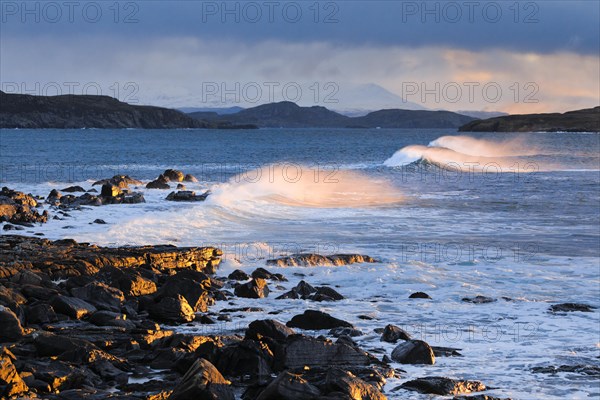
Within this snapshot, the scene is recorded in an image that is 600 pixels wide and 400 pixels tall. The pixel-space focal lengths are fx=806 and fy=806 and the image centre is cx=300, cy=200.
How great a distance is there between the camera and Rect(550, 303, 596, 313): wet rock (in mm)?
12297

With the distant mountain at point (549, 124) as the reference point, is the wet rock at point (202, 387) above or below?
below

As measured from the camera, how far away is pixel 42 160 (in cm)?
6431

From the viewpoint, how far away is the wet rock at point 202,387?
23.3ft

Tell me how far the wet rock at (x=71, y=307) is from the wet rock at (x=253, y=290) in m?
2.84

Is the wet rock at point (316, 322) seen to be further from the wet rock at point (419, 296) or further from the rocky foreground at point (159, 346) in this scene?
the wet rock at point (419, 296)

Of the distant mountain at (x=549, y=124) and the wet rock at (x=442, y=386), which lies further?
the distant mountain at (x=549, y=124)

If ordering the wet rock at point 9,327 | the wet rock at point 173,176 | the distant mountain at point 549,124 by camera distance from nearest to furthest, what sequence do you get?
1. the wet rock at point 9,327
2. the wet rock at point 173,176
3. the distant mountain at point 549,124

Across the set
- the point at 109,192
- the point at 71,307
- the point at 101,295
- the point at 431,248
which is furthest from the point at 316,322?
the point at 109,192

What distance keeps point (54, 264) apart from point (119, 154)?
66.5 m

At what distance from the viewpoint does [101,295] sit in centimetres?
1141

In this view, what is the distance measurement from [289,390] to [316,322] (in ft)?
11.8

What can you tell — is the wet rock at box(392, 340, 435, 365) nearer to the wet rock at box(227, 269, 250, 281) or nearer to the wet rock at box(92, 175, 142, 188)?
the wet rock at box(227, 269, 250, 281)

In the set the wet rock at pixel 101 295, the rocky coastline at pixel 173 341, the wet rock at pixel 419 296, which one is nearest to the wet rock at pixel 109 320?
the rocky coastline at pixel 173 341

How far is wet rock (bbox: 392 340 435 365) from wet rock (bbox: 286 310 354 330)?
156 centimetres
